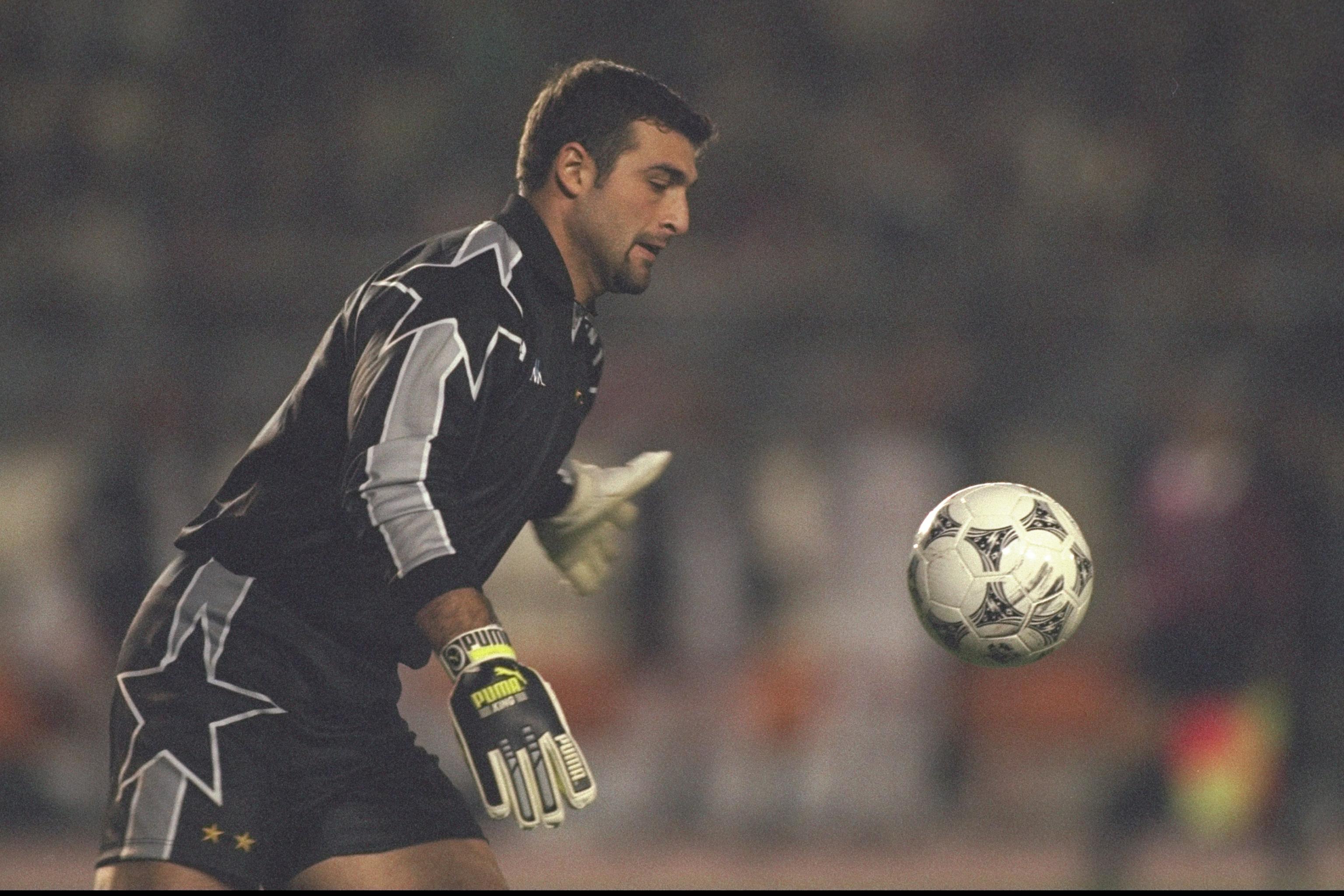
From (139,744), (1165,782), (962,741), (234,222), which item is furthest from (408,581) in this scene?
(234,222)

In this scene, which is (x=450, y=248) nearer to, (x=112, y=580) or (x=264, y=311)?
(x=112, y=580)

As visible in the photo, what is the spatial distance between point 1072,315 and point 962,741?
243 cm

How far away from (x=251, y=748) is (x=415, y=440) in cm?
73

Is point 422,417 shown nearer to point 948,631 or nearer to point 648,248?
point 648,248

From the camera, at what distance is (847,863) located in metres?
8.76

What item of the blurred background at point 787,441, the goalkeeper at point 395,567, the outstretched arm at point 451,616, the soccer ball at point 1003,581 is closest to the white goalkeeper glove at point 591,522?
the goalkeeper at point 395,567

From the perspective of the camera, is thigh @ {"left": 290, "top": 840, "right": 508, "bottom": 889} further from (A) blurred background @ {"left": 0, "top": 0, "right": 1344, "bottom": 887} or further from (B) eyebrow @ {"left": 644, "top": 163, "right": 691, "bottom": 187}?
(A) blurred background @ {"left": 0, "top": 0, "right": 1344, "bottom": 887}

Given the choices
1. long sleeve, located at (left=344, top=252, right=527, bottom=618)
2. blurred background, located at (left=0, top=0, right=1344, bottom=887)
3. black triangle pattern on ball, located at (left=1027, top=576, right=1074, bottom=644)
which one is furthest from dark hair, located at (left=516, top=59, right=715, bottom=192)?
blurred background, located at (left=0, top=0, right=1344, bottom=887)

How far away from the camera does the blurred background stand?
26.3 feet

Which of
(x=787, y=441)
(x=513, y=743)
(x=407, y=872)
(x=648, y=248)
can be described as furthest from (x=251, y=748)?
(x=787, y=441)

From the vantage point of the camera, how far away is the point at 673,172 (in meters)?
3.66

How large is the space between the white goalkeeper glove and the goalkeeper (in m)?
0.65

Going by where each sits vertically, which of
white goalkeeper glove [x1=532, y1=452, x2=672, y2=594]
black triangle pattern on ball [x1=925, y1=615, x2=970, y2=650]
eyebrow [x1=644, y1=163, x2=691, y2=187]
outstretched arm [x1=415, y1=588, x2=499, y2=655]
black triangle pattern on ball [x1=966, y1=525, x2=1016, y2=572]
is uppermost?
eyebrow [x1=644, y1=163, x2=691, y2=187]

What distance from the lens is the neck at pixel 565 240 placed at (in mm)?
3670
